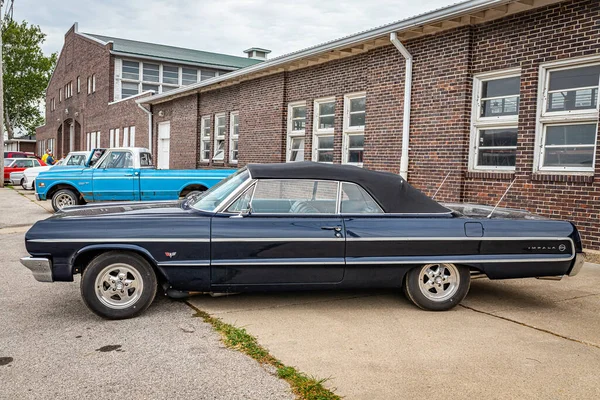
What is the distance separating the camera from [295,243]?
5.06m

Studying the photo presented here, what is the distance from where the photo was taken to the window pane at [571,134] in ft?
26.6

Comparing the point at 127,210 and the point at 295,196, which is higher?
the point at 295,196

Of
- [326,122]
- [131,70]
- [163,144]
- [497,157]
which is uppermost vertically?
[131,70]

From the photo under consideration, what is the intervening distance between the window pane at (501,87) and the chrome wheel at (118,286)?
282 inches

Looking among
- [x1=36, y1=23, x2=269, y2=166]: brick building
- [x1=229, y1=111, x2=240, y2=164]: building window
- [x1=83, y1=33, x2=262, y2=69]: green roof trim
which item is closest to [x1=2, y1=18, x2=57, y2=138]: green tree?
[x1=36, y1=23, x2=269, y2=166]: brick building

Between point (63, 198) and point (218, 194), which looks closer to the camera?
point (218, 194)

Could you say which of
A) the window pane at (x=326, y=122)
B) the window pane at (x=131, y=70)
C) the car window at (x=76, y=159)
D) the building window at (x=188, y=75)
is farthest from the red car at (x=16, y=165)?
the window pane at (x=326, y=122)

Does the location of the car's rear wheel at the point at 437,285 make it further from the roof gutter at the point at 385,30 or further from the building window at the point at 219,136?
the building window at the point at 219,136

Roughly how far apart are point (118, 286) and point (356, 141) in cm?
864

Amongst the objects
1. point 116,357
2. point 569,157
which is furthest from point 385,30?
point 116,357

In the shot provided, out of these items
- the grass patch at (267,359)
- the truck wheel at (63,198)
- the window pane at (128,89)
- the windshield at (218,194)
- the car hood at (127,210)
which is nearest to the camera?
the grass patch at (267,359)

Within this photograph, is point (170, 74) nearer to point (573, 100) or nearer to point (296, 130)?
point (296, 130)

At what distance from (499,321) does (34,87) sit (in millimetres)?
63402

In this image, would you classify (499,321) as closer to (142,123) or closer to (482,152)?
(482,152)
